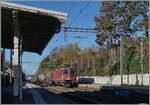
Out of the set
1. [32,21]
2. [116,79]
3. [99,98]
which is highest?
[32,21]

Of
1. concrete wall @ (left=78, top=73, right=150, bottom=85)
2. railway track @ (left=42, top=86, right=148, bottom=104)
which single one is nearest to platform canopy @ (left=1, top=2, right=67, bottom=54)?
railway track @ (left=42, top=86, right=148, bottom=104)

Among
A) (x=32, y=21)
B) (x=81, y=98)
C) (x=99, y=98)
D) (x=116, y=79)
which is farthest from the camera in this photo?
(x=116, y=79)

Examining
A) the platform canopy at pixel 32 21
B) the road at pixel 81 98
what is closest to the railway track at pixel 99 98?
the road at pixel 81 98

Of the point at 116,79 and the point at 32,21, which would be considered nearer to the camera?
the point at 32,21

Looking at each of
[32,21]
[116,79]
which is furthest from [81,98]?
[116,79]

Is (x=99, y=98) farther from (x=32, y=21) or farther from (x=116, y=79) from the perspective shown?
(x=116, y=79)

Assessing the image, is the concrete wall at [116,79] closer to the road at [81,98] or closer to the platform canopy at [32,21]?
the road at [81,98]

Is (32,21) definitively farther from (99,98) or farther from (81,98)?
(99,98)

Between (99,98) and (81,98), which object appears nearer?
(81,98)

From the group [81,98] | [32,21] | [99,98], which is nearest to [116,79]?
[99,98]

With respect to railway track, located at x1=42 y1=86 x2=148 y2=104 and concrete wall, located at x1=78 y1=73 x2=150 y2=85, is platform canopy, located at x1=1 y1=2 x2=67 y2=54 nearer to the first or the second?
railway track, located at x1=42 y1=86 x2=148 y2=104

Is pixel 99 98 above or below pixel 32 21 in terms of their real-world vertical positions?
below

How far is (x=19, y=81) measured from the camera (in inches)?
1276

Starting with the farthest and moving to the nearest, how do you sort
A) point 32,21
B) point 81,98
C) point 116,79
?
point 116,79
point 81,98
point 32,21
